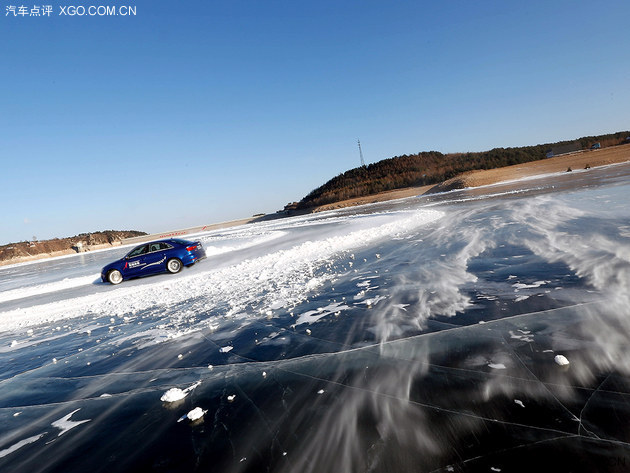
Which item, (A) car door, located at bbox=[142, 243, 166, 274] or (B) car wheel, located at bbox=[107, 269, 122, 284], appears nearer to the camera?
(B) car wheel, located at bbox=[107, 269, 122, 284]

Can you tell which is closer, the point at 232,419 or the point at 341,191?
the point at 232,419

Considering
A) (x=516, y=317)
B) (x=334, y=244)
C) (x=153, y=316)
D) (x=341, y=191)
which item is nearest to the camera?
(x=516, y=317)

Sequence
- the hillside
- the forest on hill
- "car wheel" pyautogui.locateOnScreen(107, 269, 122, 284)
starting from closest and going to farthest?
1. "car wheel" pyautogui.locateOnScreen(107, 269, 122, 284)
2. the hillside
3. the forest on hill

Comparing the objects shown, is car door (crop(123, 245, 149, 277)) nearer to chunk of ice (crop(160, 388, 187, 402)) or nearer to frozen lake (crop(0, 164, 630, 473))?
frozen lake (crop(0, 164, 630, 473))

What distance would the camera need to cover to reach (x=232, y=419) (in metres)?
3.24

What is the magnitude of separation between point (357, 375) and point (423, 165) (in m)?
114

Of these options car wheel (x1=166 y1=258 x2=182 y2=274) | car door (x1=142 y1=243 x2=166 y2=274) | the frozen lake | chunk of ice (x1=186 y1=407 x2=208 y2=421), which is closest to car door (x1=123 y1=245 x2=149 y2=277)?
car door (x1=142 y1=243 x2=166 y2=274)

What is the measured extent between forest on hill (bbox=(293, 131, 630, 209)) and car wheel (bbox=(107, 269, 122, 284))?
72769 mm

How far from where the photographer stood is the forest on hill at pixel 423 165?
7850cm

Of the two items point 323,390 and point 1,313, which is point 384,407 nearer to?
point 323,390

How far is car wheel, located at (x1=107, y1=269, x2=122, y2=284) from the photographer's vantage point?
45.8 ft

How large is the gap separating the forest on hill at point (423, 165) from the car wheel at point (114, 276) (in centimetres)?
7277

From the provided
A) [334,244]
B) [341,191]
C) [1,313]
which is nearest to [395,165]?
[341,191]

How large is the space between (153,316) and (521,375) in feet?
24.4
